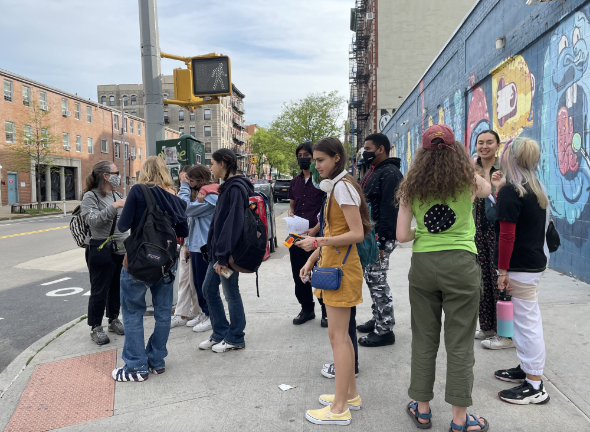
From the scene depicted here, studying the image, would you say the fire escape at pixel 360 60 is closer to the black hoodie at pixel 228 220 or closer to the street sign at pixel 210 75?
the street sign at pixel 210 75

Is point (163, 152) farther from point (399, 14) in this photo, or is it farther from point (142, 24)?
point (399, 14)

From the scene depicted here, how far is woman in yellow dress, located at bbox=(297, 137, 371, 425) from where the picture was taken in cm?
281


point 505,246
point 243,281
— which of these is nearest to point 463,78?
point 243,281

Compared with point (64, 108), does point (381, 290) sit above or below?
below

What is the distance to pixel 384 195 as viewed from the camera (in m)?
3.99

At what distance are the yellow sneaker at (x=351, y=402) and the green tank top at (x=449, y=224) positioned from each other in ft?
3.88

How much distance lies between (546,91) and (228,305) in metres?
6.10

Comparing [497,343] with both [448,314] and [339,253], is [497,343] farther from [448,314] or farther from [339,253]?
[339,253]

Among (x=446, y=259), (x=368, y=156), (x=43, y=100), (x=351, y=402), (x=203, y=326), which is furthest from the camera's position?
(x=43, y=100)

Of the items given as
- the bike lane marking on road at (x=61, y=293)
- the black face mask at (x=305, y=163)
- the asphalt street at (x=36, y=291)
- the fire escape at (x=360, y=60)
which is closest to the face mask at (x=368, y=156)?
the black face mask at (x=305, y=163)

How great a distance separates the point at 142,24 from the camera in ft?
19.8

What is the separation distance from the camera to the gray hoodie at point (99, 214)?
429cm

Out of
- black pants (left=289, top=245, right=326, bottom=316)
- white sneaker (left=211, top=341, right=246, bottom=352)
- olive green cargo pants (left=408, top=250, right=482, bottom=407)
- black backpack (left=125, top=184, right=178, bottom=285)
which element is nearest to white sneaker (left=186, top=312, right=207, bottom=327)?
white sneaker (left=211, top=341, right=246, bottom=352)

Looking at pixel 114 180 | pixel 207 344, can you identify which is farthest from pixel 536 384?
pixel 114 180
